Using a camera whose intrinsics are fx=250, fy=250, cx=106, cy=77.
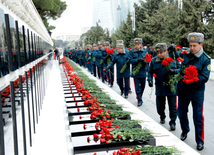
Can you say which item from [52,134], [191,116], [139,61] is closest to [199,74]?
[191,116]

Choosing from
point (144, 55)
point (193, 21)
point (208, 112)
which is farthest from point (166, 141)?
point (193, 21)

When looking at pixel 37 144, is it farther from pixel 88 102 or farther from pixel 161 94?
pixel 161 94

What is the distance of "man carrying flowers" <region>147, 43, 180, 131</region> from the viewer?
5.88 m

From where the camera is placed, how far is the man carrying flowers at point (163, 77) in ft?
19.3

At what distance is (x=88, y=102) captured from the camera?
666 centimetres

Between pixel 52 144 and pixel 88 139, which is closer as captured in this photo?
pixel 88 139

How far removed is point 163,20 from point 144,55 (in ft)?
78.0

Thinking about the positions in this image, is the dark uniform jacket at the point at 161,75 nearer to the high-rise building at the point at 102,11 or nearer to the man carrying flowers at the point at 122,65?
the man carrying flowers at the point at 122,65

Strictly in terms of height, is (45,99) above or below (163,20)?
below

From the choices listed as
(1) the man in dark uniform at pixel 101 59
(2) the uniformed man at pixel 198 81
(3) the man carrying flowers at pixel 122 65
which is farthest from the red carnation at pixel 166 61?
(1) the man in dark uniform at pixel 101 59

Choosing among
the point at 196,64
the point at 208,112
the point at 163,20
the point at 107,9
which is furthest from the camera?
the point at 107,9

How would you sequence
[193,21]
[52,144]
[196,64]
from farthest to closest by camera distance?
[193,21]
[196,64]
[52,144]

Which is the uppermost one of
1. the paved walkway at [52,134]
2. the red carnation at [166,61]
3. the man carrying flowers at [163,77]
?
the red carnation at [166,61]

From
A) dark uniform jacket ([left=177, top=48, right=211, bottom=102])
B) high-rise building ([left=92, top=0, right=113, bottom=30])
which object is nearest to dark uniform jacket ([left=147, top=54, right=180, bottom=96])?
dark uniform jacket ([left=177, top=48, right=211, bottom=102])
